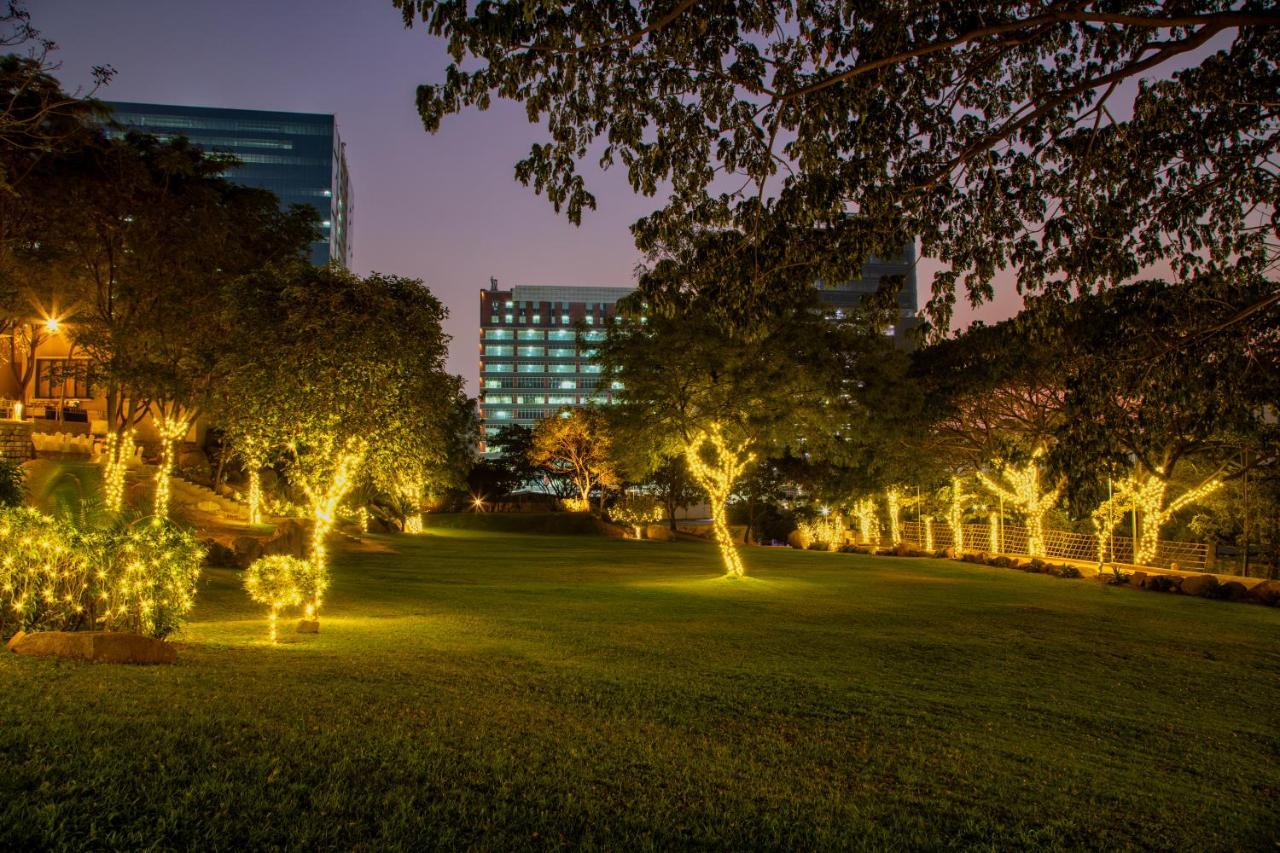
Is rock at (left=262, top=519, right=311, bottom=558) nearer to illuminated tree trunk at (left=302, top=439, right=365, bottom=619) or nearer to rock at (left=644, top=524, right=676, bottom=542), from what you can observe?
illuminated tree trunk at (left=302, top=439, right=365, bottom=619)

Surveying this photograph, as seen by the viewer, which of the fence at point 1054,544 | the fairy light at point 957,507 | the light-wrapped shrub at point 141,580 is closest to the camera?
the light-wrapped shrub at point 141,580

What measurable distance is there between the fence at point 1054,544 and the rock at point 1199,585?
5649 mm

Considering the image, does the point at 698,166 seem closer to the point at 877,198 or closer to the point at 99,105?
the point at 877,198

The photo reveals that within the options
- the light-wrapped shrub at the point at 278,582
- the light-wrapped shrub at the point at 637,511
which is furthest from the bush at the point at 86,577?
the light-wrapped shrub at the point at 637,511

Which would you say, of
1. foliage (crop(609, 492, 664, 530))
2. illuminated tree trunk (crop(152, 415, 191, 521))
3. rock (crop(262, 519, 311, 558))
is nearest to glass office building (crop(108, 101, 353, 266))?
foliage (crop(609, 492, 664, 530))

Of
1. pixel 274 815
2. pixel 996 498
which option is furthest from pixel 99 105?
pixel 996 498

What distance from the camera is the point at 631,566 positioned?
29.8 meters

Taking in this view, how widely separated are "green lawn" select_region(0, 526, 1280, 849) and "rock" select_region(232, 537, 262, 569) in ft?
21.2

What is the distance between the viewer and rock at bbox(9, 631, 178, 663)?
7.98 meters

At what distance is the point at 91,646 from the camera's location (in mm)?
8047

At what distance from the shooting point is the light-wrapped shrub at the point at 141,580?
29.8 feet

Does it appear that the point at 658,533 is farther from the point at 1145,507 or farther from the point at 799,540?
the point at 1145,507

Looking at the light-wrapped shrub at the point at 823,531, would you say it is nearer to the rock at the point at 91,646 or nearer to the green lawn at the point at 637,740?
the green lawn at the point at 637,740

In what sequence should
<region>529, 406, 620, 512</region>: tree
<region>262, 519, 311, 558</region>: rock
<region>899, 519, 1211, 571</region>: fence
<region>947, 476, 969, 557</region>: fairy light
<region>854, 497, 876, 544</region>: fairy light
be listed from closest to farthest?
<region>262, 519, 311, 558</region>: rock, <region>899, 519, 1211, 571</region>: fence, <region>947, 476, 969, 557</region>: fairy light, <region>854, 497, 876, 544</region>: fairy light, <region>529, 406, 620, 512</region>: tree
